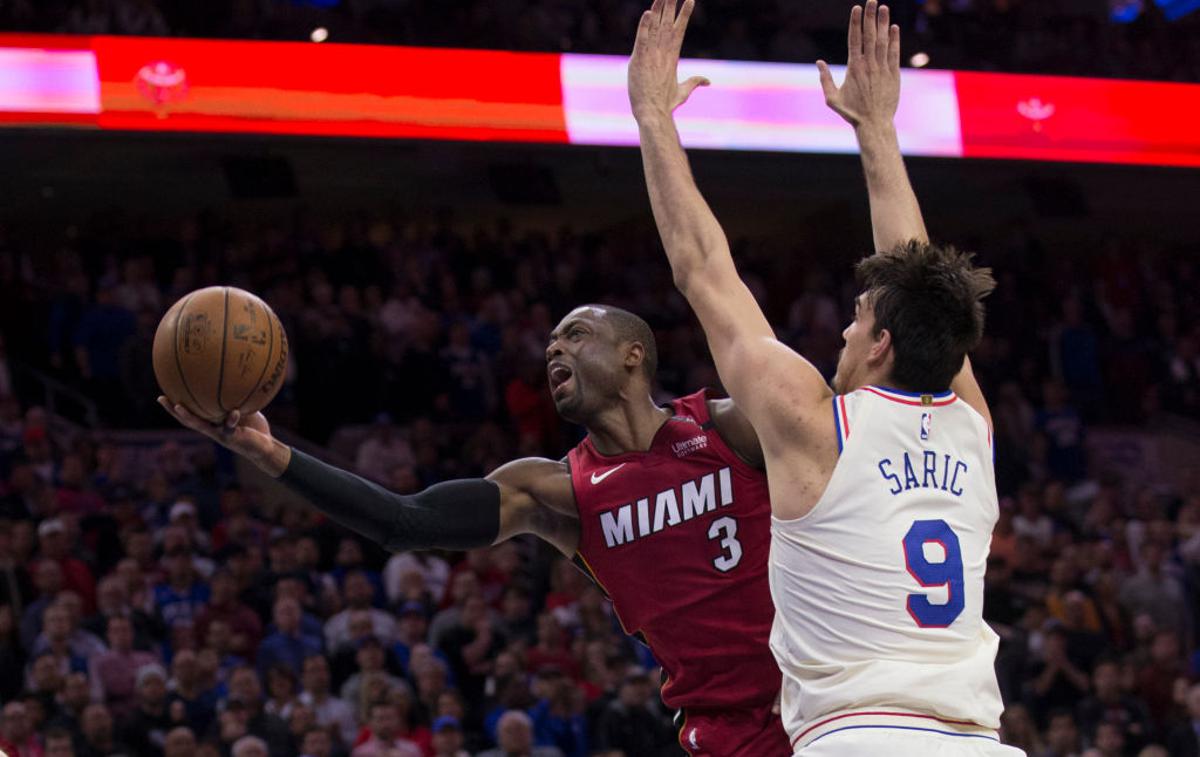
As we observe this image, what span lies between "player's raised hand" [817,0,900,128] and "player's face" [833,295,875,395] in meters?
0.77

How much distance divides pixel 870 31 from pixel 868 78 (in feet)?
0.41

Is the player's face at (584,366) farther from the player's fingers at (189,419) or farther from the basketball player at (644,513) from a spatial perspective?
the player's fingers at (189,419)

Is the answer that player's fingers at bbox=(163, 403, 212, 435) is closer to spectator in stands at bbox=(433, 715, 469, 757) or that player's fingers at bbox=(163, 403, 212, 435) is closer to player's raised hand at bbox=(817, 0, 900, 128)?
player's raised hand at bbox=(817, 0, 900, 128)

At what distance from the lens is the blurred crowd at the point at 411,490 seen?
349 inches

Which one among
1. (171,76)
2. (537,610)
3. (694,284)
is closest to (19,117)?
(171,76)

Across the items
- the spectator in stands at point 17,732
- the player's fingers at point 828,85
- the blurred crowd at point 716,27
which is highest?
the blurred crowd at point 716,27

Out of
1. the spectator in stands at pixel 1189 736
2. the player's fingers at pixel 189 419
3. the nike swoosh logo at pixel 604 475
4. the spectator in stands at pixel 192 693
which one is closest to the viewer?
the player's fingers at pixel 189 419

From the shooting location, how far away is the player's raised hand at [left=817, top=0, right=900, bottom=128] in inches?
158

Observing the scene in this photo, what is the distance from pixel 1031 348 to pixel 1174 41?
3.42m

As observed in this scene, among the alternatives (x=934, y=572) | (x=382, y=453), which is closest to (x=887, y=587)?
(x=934, y=572)

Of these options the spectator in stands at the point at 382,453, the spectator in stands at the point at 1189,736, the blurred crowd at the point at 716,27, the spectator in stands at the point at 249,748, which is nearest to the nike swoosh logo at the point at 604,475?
the spectator in stands at the point at 249,748

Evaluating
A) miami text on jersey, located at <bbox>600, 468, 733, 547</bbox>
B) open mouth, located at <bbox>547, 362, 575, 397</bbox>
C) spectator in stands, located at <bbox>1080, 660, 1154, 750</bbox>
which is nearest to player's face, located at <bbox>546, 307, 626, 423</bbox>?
open mouth, located at <bbox>547, 362, 575, 397</bbox>

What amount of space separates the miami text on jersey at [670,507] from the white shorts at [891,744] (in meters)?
1.13

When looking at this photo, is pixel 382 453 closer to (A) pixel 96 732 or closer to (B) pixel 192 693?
(B) pixel 192 693
